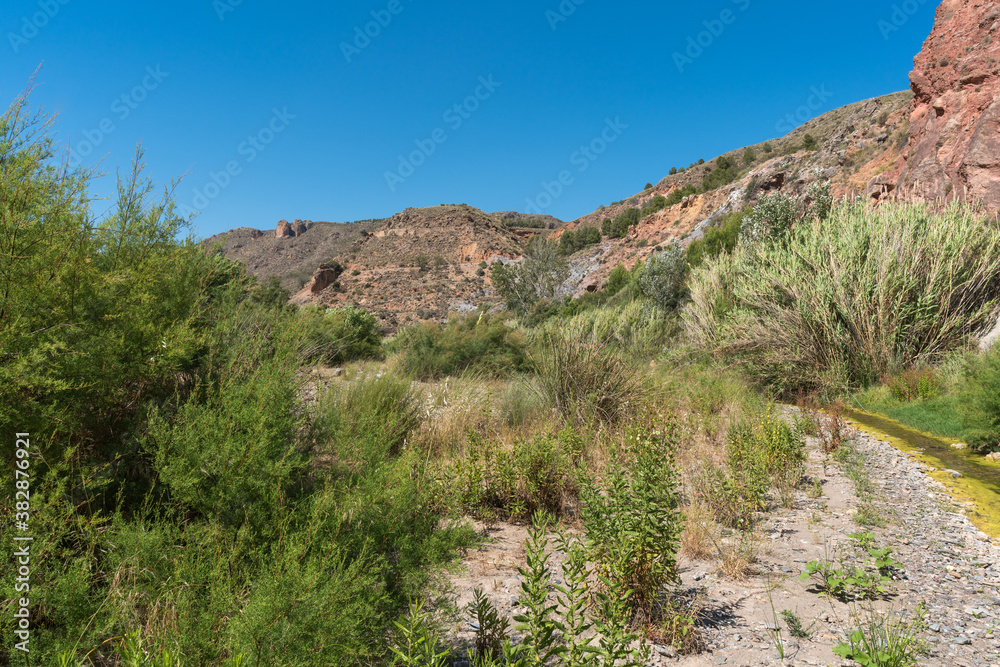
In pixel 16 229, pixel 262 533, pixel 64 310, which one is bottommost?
pixel 262 533

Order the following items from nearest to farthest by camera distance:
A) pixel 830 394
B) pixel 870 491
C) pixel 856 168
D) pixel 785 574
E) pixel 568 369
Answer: pixel 785 574, pixel 870 491, pixel 568 369, pixel 830 394, pixel 856 168

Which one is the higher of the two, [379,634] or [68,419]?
[68,419]

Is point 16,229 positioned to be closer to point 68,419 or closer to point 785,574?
point 68,419

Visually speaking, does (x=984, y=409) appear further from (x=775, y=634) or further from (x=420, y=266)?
(x=420, y=266)

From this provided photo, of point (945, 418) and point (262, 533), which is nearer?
point (262, 533)

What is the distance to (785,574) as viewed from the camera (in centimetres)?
289

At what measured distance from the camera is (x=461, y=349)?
Answer: 31.8 ft

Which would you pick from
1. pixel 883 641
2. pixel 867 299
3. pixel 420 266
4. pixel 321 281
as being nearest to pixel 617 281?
pixel 867 299

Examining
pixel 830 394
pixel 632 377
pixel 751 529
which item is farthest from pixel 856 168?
pixel 751 529

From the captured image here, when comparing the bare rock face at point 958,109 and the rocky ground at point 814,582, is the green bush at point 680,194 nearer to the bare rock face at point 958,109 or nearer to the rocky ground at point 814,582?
the bare rock face at point 958,109

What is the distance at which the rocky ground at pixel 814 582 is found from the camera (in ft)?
7.20

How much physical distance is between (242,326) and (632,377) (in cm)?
415

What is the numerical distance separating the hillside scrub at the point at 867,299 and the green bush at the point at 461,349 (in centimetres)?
411

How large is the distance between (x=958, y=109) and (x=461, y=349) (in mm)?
12745
